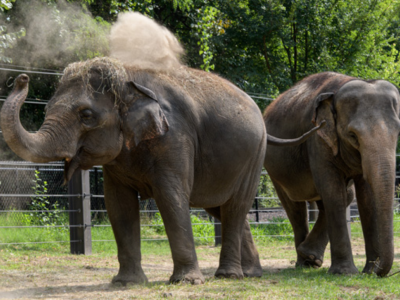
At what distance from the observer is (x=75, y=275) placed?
6508 millimetres

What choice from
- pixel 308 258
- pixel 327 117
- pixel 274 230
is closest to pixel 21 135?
pixel 327 117

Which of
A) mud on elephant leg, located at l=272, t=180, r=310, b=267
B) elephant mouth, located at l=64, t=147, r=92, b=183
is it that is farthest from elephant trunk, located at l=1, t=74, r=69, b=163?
mud on elephant leg, located at l=272, t=180, r=310, b=267

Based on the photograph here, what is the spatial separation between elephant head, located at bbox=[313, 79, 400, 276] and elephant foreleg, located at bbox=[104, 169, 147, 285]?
7.29 ft

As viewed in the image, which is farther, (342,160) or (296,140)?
(342,160)

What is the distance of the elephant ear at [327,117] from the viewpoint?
679 cm

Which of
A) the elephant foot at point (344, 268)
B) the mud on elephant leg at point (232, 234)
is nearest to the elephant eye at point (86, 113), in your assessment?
the mud on elephant leg at point (232, 234)

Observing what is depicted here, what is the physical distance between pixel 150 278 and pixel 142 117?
1.81m

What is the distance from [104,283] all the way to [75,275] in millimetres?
831

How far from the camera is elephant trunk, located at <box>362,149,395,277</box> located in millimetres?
5809

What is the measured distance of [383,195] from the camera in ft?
19.7

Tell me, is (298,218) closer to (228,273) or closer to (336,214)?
(336,214)

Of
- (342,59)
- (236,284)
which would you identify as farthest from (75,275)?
(342,59)

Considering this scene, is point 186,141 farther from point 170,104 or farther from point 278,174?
point 278,174

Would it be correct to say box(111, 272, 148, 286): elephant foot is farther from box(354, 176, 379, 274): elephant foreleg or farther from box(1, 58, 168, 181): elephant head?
box(354, 176, 379, 274): elephant foreleg
